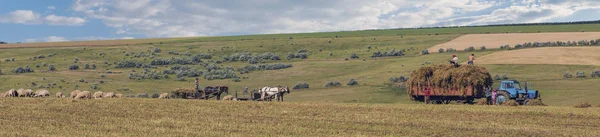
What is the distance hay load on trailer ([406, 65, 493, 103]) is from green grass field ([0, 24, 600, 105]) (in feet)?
31.2

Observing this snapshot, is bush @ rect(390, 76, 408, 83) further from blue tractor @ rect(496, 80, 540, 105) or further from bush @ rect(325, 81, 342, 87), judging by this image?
blue tractor @ rect(496, 80, 540, 105)

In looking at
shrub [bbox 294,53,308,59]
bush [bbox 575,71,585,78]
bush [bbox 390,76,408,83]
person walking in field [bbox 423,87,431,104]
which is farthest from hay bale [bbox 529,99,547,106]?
shrub [bbox 294,53,308,59]

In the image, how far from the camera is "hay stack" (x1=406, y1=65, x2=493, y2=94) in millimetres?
34625

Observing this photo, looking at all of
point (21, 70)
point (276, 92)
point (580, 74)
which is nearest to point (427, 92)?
point (276, 92)

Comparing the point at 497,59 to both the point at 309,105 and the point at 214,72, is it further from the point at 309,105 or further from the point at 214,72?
the point at 309,105

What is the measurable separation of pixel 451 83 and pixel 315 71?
45.4 m

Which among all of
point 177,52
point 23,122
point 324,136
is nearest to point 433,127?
point 324,136

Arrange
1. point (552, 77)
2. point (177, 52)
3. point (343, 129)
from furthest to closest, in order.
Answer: point (177, 52), point (552, 77), point (343, 129)

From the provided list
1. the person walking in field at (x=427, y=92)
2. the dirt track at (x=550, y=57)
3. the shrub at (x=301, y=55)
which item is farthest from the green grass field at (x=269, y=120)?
the shrub at (x=301, y=55)

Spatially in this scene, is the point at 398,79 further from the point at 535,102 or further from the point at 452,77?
the point at 535,102

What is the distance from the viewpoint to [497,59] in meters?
71.4

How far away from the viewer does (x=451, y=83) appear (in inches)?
1398

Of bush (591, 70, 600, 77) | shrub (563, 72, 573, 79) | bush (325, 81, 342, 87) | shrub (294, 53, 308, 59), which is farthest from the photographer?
shrub (294, 53, 308, 59)

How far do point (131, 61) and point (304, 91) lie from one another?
154ft
